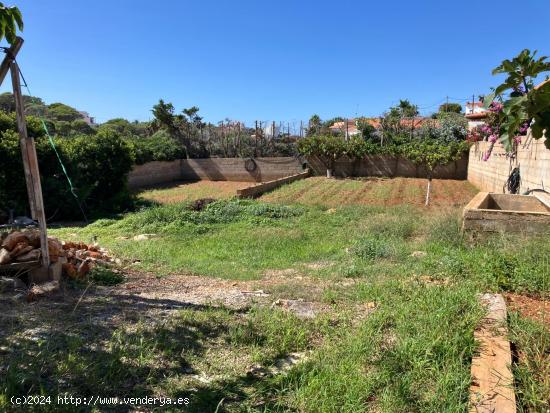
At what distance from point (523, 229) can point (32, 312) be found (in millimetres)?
6223

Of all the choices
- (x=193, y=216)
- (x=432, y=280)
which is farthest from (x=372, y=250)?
(x=193, y=216)

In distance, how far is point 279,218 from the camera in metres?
10.6

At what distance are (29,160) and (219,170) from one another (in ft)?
60.8

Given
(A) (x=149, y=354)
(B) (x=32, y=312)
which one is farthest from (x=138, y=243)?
(A) (x=149, y=354)

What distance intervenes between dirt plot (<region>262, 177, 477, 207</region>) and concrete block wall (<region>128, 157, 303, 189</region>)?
7.57ft

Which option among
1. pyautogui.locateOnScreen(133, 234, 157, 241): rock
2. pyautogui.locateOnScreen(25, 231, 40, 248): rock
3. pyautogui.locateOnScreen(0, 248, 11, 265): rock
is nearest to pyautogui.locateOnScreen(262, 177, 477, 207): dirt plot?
pyautogui.locateOnScreen(133, 234, 157, 241): rock

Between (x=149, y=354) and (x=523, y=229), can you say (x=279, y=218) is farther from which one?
(x=149, y=354)

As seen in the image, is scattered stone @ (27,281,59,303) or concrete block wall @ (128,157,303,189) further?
concrete block wall @ (128,157,303,189)

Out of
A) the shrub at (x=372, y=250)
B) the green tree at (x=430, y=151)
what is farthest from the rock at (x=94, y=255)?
the green tree at (x=430, y=151)

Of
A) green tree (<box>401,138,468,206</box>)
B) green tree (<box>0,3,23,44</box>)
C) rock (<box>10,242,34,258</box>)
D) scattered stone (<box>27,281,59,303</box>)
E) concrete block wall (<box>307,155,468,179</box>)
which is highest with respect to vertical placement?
green tree (<box>0,3,23,44</box>)

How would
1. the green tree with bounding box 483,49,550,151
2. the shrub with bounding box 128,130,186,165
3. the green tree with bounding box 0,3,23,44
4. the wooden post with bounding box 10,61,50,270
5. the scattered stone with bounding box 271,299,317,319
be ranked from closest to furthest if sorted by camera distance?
the green tree with bounding box 483,49,550,151
the green tree with bounding box 0,3,23,44
the scattered stone with bounding box 271,299,317,319
the wooden post with bounding box 10,61,50,270
the shrub with bounding box 128,130,186,165

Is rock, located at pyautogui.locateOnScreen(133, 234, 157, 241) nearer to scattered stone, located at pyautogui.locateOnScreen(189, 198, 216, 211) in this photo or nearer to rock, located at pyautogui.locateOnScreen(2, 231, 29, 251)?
scattered stone, located at pyautogui.locateOnScreen(189, 198, 216, 211)

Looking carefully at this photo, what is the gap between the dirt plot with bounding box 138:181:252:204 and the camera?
16.1 m

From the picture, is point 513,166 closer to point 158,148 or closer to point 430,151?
point 430,151
